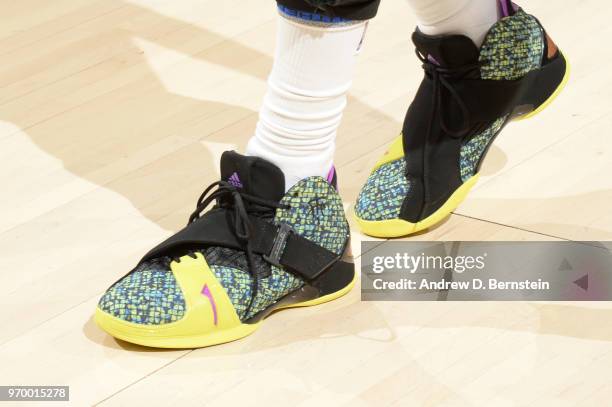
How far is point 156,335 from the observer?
108cm

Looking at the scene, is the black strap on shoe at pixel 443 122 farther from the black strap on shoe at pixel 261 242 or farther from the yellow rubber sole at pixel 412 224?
the black strap on shoe at pixel 261 242

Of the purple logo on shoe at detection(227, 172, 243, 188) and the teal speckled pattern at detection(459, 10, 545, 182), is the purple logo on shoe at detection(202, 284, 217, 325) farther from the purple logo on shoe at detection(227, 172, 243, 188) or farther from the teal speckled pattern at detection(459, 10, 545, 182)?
the teal speckled pattern at detection(459, 10, 545, 182)

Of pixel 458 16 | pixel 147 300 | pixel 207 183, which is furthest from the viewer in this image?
pixel 207 183

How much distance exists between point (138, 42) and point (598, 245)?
93 centimetres

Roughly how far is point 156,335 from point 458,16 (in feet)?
1.64

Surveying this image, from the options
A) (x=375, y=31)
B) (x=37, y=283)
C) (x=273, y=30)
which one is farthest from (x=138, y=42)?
(x=37, y=283)

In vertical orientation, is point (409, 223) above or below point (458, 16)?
below

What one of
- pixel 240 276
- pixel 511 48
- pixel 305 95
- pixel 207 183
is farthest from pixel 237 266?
pixel 511 48

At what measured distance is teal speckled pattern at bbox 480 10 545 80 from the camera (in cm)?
123

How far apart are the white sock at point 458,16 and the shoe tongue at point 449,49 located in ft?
0.04

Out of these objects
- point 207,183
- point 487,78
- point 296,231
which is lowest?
point 207,183

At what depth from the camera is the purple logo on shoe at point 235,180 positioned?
1151 millimetres

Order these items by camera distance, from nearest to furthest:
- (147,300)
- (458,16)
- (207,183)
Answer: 1. (147,300)
2. (458,16)
3. (207,183)

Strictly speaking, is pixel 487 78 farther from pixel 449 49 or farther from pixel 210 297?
pixel 210 297
